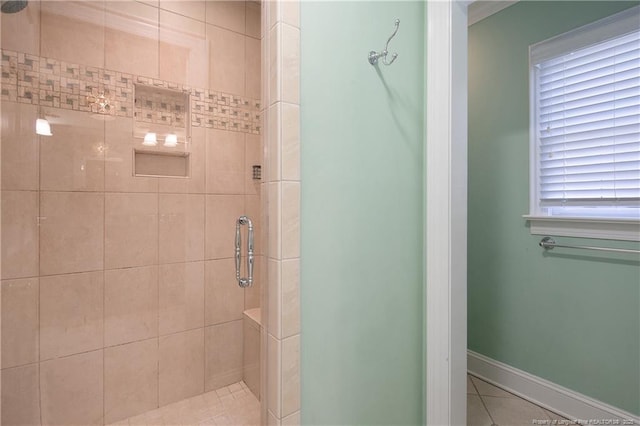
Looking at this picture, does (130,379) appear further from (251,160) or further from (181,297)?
(251,160)

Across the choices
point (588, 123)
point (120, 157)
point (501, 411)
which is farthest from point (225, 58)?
point (501, 411)

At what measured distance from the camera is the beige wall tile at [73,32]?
1385mm

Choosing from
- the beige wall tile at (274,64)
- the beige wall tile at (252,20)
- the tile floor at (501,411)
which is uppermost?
the beige wall tile at (252,20)

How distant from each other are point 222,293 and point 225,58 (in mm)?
1380

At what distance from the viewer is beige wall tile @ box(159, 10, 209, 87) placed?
5.37 feet

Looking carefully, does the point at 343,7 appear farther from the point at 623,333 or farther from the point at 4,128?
the point at 623,333

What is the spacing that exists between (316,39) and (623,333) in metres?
2.05

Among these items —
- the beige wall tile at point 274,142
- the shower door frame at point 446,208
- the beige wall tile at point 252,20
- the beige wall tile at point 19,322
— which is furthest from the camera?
the beige wall tile at point 252,20

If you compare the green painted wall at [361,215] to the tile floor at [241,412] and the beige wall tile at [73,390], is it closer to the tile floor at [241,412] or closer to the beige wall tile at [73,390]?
the tile floor at [241,412]

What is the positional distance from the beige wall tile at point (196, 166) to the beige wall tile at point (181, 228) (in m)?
0.04

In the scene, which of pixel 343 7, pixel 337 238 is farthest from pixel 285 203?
pixel 343 7

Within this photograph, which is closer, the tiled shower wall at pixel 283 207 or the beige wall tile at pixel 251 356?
the tiled shower wall at pixel 283 207

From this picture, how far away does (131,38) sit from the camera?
1.56 metres

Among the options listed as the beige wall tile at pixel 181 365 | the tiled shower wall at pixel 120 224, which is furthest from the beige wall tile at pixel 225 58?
the beige wall tile at pixel 181 365
